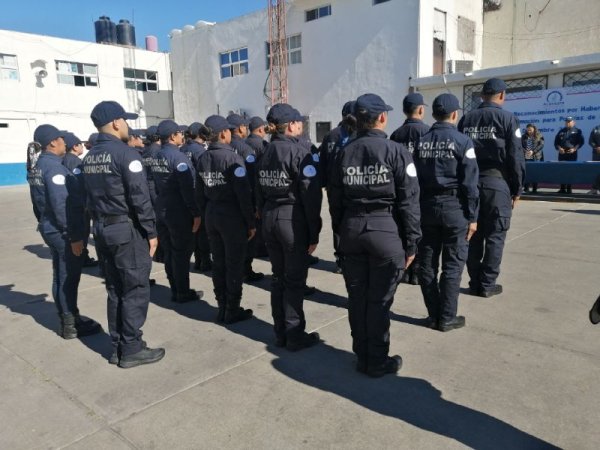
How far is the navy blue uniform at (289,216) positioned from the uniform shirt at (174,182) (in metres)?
1.40

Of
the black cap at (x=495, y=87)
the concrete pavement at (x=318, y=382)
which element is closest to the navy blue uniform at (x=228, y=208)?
the concrete pavement at (x=318, y=382)

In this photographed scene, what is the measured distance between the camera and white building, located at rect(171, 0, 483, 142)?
52.3ft

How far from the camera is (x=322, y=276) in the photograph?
6.02 m

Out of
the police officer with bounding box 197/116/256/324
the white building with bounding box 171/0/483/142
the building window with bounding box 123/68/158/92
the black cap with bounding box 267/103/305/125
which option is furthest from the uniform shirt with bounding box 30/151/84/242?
the building window with bounding box 123/68/158/92

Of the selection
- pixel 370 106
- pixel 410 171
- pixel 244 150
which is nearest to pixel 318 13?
pixel 244 150

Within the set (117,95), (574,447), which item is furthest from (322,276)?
(117,95)

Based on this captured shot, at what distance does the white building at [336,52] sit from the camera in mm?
15945

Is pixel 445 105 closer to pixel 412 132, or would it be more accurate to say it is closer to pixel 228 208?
pixel 412 132

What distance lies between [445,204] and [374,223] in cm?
116

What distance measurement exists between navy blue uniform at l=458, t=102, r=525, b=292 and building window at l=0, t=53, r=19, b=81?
24430 millimetres

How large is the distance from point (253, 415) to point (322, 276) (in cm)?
315

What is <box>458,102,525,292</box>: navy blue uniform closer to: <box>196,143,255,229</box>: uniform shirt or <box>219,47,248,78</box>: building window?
<box>196,143,255,229</box>: uniform shirt

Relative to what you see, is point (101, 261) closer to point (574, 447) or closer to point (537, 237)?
point (574, 447)

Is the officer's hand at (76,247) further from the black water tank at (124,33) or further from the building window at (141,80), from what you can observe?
the black water tank at (124,33)
